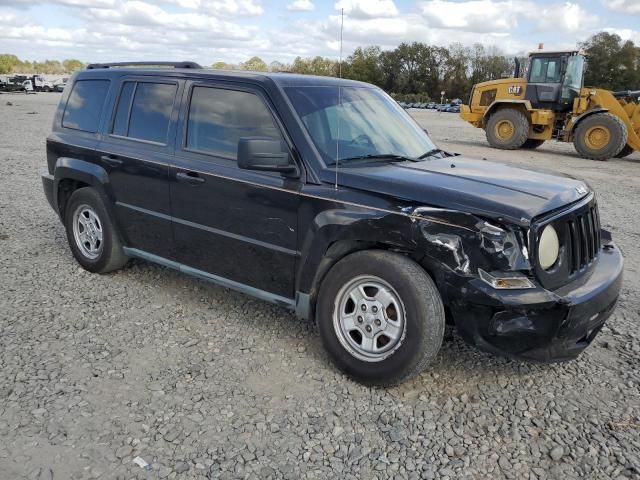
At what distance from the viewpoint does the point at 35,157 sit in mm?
13141

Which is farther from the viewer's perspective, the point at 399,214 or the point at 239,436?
the point at 399,214

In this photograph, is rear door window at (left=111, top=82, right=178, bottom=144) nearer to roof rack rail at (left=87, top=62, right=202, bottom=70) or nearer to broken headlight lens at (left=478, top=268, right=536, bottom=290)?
roof rack rail at (left=87, top=62, right=202, bottom=70)

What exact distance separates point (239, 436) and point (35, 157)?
40.3 ft

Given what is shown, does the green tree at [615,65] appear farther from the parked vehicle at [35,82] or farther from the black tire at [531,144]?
the parked vehicle at [35,82]

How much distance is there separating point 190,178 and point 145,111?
35.7 inches

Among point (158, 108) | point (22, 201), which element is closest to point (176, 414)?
point (158, 108)

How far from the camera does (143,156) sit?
14.7 feet

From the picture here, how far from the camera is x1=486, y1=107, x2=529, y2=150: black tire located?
55.0ft

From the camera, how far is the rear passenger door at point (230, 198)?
3.72 m

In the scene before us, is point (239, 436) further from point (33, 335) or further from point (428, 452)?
point (33, 335)

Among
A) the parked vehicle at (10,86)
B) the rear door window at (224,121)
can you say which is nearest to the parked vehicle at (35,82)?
the parked vehicle at (10,86)

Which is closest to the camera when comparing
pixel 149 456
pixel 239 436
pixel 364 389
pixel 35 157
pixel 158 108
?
pixel 149 456

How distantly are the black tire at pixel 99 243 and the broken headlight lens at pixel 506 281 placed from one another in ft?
11.0

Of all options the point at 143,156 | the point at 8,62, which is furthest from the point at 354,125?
the point at 8,62
